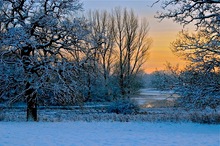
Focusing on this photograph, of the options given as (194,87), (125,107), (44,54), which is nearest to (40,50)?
(44,54)

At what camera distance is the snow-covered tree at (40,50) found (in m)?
16.7

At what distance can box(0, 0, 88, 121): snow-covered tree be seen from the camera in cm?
1672

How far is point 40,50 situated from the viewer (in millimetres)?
18156

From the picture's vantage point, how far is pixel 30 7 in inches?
695

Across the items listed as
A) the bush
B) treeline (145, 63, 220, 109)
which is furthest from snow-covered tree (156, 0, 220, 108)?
the bush

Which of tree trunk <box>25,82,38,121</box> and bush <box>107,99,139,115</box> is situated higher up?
tree trunk <box>25,82,38,121</box>

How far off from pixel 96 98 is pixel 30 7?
2756cm

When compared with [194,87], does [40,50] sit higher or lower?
higher

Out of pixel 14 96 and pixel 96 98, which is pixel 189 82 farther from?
pixel 96 98

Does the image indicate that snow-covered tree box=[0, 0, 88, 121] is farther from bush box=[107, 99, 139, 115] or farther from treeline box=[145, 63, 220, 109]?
bush box=[107, 99, 139, 115]

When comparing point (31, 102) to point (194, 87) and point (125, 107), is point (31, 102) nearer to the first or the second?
point (194, 87)

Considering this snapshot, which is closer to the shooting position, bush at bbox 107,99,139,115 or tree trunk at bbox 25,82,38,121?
tree trunk at bbox 25,82,38,121

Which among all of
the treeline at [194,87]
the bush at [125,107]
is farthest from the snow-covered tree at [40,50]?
the bush at [125,107]

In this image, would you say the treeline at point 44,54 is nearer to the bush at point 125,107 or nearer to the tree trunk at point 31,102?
the tree trunk at point 31,102
